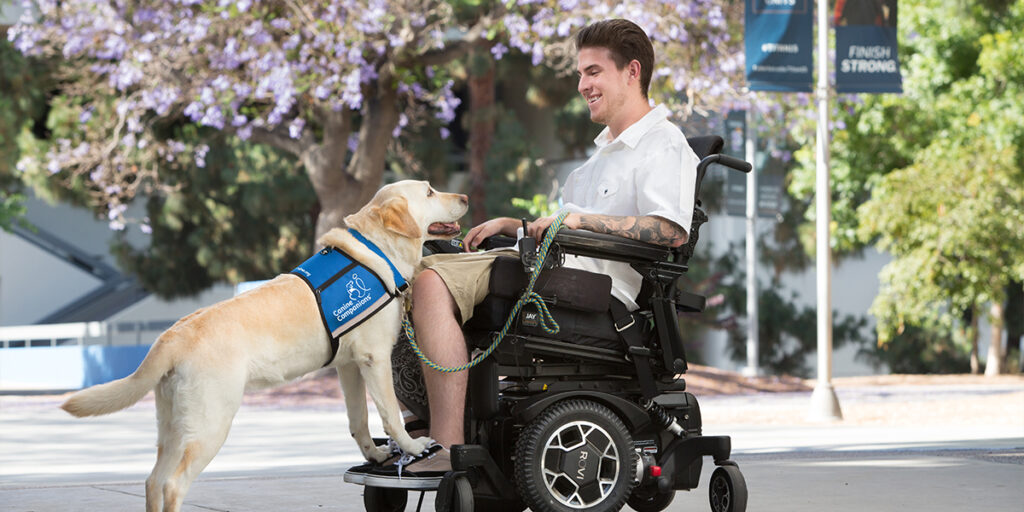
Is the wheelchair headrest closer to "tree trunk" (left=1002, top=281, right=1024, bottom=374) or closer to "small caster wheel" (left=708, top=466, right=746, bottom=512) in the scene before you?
"small caster wheel" (left=708, top=466, right=746, bottom=512)

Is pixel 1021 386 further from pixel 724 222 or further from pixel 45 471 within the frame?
pixel 45 471

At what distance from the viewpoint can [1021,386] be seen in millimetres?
18156

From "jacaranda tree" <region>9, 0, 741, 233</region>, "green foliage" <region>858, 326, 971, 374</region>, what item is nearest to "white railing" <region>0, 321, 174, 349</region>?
"jacaranda tree" <region>9, 0, 741, 233</region>

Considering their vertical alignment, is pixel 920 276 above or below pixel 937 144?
below

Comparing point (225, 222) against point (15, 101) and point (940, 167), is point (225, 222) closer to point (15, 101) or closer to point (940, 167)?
point (15, 101)

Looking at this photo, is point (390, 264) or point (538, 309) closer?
point (538, 309)

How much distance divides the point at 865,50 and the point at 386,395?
920cm

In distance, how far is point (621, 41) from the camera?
4.82 metres

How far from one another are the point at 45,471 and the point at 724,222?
18135 millimetres

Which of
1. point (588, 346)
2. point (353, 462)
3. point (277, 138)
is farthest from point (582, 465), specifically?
point (277, 138)

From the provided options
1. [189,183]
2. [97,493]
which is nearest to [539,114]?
[189,183]

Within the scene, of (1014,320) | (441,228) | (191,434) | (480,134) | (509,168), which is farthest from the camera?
(1014,320)

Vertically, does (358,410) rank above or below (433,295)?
below

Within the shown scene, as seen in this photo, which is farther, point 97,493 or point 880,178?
point 880,178
